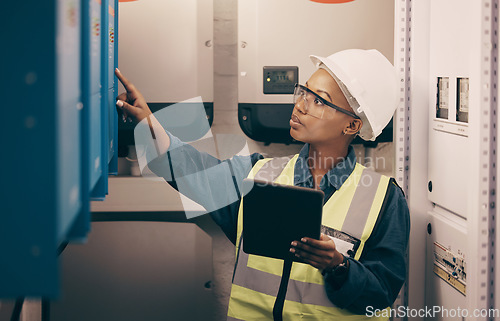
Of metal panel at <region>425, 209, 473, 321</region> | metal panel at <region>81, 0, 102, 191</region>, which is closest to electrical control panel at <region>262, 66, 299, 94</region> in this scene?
metal panel at <region>425, 209, 473, 321</region>

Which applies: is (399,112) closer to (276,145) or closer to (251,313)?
(276,145)

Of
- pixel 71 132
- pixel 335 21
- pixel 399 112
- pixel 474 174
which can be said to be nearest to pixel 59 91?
pixel 71 132

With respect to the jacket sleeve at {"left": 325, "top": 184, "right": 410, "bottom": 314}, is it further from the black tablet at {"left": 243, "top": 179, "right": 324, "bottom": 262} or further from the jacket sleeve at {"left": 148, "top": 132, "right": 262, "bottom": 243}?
the jacket sleeve at {"left": 148, "top": 132, "right": 262, "bottom": 243}

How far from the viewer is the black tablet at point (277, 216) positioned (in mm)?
1354

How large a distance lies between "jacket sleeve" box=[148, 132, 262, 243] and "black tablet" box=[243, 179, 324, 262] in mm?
285

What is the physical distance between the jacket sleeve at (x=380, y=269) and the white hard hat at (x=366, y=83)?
9.6 inches

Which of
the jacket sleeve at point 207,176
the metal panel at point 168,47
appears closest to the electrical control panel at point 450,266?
the jacket sleeve at point 207,176

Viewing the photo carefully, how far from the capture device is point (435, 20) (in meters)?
1.95

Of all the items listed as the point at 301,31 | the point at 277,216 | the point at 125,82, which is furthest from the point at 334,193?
the point at 301,31

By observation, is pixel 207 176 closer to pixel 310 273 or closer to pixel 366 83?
pixel 310 273

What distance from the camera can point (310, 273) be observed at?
1.60m

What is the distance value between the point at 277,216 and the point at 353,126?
1.57ft

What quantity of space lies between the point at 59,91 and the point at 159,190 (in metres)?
1.66

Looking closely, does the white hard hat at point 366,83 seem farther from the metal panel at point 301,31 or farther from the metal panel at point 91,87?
the metal panel at point 91,87
